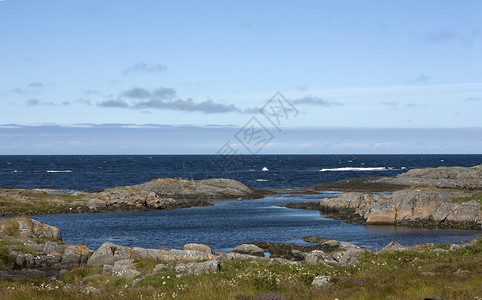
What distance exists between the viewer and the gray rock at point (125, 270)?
919 inches

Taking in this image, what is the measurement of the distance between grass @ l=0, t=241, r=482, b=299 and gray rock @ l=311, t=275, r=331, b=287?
0.67ft

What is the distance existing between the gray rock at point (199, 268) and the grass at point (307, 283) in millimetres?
454

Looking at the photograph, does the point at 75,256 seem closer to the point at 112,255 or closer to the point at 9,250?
the point at 112,255

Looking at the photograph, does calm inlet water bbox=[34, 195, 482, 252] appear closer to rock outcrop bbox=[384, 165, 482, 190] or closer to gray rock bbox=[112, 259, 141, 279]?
gray rock bbox=[112, 259, 141, 279]

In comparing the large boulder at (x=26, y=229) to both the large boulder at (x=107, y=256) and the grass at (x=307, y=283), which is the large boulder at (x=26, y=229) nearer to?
the large boulder at (x=107, y=256)

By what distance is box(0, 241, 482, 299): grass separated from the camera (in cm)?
1473

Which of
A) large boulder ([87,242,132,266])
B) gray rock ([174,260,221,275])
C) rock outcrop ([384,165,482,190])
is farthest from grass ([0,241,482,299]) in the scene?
rock outcrop ([384,165,482,190])

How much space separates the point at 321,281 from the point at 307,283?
72 cm

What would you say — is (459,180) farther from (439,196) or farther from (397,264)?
(397,264)

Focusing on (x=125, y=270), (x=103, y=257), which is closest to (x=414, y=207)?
(x=103, y=257)

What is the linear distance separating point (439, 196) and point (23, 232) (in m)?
44.1

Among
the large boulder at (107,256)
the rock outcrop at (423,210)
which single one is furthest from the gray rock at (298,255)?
the rock outcrop at (423,210)

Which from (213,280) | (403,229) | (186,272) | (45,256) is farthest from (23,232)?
(403,229)

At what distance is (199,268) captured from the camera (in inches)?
843
